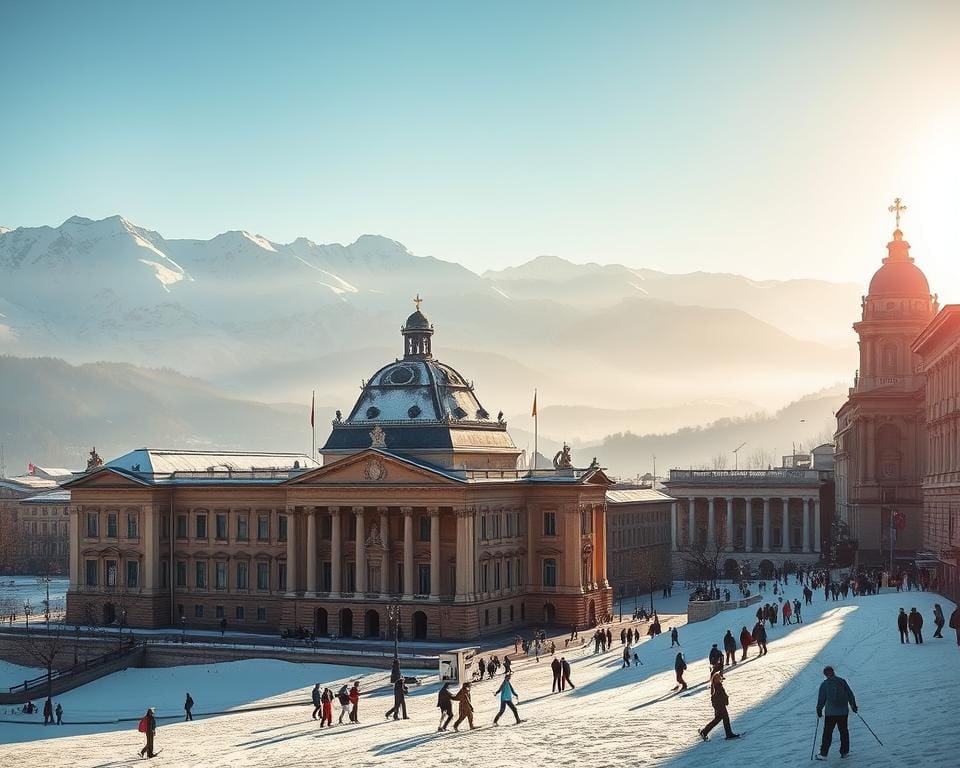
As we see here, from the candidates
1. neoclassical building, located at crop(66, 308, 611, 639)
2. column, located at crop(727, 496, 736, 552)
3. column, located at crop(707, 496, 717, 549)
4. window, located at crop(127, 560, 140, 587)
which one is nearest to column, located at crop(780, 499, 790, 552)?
column, located at crop(727, 496, 736, 552)

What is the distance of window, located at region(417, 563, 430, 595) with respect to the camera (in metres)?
108

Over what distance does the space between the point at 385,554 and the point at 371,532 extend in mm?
2180

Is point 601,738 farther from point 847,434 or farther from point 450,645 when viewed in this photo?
point 847,434

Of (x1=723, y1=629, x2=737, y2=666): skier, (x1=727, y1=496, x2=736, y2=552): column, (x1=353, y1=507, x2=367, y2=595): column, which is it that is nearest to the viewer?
(x1=723, y1=629, x2=737, y2=666): skier

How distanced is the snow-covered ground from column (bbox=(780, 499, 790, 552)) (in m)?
77.2

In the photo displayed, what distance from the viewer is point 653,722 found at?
160 feet

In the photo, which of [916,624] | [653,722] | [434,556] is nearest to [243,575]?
[434,556]

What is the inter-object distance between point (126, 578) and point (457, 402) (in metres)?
31.6

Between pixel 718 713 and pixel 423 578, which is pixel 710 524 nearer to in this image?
pixel 423 578

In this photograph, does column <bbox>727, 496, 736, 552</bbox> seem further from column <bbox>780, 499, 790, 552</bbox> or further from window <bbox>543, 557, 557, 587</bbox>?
window <bbox>543, 557, 557, 587</bbox>

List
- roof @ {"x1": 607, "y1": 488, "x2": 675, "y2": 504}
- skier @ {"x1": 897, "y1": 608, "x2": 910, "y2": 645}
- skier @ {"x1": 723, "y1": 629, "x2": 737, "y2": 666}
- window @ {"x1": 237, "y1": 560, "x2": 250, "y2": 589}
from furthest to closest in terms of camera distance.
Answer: roof @ {"x1": 607, "y1": 488, "x2": 675, "y2": 504} → window @ {"x1": 237, "y1": 560, "x2": 250, "y2": 589} → skier @ {"x1": 723, "y1": 629, "x2": 737, "y2": 666} → skier @ {"x1": 897, "y1": 608, "x2": 910, "y2": 645}

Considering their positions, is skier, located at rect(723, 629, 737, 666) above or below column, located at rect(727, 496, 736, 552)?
below

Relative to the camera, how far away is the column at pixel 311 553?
111625mm

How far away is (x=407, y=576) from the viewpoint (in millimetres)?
107625
